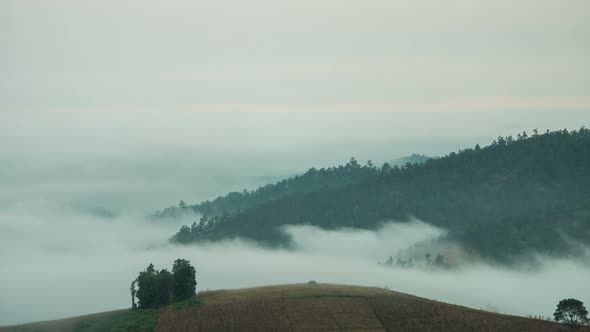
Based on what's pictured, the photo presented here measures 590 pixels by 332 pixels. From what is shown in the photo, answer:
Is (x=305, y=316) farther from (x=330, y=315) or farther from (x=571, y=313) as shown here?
(x=571, y=313)

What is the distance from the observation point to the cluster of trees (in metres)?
139

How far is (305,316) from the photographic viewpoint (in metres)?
122

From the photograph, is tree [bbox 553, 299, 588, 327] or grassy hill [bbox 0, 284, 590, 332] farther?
tree [bbox 553, 299, 588, 327]

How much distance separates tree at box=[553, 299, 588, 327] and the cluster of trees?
66337 mm

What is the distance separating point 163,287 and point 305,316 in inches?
1280

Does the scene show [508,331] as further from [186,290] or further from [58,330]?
[58,330]

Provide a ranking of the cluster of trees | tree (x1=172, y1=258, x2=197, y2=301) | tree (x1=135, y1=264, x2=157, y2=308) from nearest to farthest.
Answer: tree (x1=135, y1=264, x2=157, y2=308) < the cluster of trees < tree (x1=172, y1=258, x2=197, y2=301)

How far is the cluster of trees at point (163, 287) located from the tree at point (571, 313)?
218 feet

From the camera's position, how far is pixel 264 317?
120938mm

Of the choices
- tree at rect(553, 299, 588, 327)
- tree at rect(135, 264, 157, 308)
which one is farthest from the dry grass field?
tree at rect(135, 264, 157, 308)

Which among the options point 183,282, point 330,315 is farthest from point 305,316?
point 183,282

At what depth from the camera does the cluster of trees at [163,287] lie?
139m

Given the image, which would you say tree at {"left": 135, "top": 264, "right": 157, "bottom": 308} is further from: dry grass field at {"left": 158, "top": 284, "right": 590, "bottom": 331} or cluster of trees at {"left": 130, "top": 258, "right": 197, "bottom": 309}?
dry grass field at {"left": 158, "top": 284, "right": 590, "bottom": 331}

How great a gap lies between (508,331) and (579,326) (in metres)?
11.7
